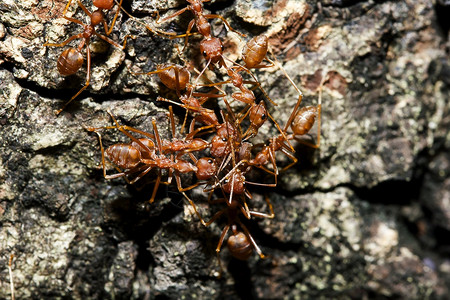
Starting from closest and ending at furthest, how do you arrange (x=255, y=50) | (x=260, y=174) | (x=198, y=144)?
1. (x=255, y=50)
2. (x=198, y=144)
3. (x=260, y=174)

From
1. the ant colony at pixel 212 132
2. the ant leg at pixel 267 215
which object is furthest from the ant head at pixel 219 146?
the ant leg at pixel 267 215

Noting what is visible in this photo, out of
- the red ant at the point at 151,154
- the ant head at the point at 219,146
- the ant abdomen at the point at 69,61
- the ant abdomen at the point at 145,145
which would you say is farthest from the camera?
the ant head at the point at 219,146

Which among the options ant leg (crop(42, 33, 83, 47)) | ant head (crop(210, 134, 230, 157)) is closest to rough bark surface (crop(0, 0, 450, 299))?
ant leg (crop(42, 33, 83, 47))

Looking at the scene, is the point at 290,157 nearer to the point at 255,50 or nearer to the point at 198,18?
the point at 255,50

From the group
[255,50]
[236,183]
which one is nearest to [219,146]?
[236,183]

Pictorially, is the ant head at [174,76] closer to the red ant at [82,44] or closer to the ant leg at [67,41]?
the red ant at [82,44]

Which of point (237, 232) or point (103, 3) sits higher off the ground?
point (103, 3)
